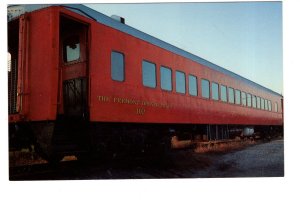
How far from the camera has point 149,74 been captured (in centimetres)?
995

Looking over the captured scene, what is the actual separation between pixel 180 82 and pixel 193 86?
1.00 metres

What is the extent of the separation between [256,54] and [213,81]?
366 centimetres

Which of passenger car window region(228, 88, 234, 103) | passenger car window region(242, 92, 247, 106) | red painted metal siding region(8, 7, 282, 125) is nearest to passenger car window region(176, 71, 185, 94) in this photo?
red painted metal siding region(8, 7, 282, 125)

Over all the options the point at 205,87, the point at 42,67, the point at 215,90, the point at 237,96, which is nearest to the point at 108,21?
the point at 42,67

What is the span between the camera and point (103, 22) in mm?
8875

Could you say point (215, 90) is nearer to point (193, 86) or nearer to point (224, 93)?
point (224, 93)

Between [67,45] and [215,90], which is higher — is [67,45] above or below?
above

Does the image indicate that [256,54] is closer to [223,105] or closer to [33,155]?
[223,105]

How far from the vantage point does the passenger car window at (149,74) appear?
A: 9777 mm

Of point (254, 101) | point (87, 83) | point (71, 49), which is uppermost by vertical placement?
point (71, 49)

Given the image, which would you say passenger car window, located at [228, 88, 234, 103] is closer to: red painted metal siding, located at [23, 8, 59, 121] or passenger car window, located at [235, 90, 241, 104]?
passenger car window, located at [235, 90, 241, 104]

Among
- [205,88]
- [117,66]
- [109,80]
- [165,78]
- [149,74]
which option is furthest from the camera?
[205,88]

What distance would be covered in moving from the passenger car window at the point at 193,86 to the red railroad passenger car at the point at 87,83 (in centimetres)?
37
